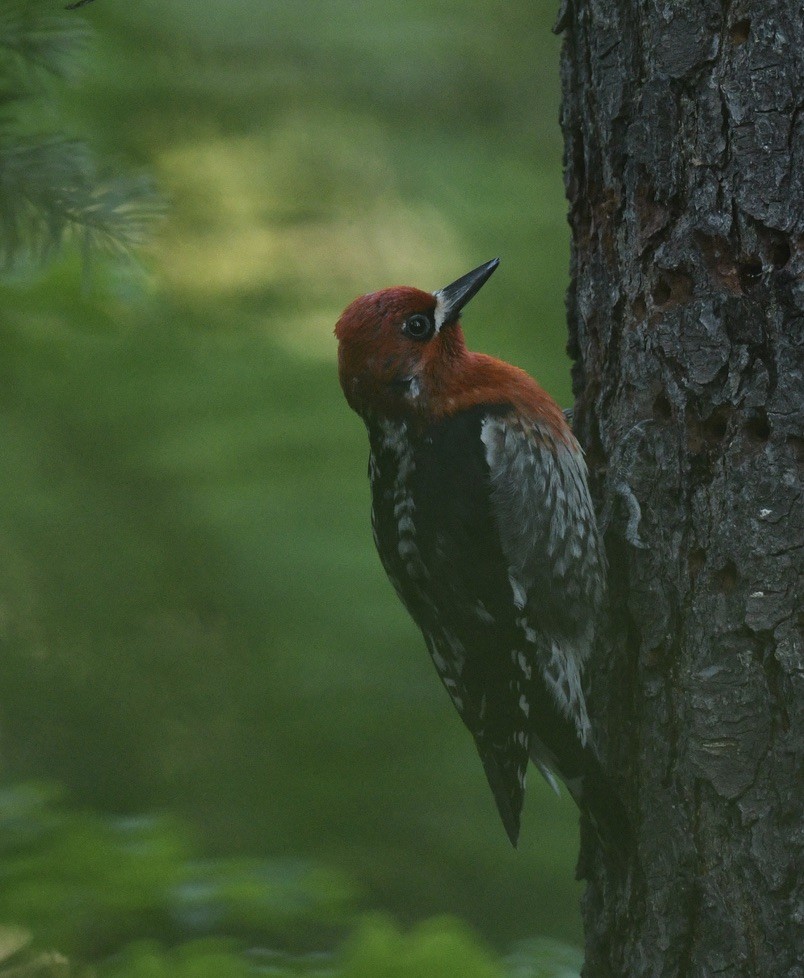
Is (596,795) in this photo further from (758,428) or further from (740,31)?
(740,31)

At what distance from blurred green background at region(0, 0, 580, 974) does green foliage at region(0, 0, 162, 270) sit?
1467mm

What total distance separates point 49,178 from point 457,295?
4.53 feet

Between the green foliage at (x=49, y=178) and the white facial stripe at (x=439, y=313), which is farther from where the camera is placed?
the white facial stripe at (x=439, y=313)

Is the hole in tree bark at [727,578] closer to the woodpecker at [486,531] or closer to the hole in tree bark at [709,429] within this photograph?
the hole in tree bark at [709,429]

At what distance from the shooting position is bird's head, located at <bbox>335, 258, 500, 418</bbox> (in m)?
3.32

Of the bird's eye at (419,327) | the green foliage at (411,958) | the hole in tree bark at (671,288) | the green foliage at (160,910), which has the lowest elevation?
the green foliage at (411,958)

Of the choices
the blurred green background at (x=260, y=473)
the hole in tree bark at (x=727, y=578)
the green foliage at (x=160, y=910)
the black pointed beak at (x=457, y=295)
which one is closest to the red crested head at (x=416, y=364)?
the black pointed beak at (x=457, y=295)

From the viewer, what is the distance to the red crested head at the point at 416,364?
3318mm

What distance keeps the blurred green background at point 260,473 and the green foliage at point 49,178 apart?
1.47 m

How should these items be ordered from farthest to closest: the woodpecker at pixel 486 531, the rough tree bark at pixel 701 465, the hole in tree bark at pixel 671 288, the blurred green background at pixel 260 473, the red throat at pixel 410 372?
the blurred green background at pixel 260 473 → the red throat at pixel 410 372 → the woodpecker at pixel 486 531 → the hole in tree bark at pixel 671 288 → the rough tree bark at pixel 701 465

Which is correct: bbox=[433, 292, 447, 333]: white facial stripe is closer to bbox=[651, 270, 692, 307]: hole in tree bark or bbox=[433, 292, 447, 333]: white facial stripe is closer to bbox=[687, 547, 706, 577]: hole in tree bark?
bbox=[651, 270, 692, 307]: hole in tree bark

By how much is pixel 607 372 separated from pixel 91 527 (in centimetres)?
264

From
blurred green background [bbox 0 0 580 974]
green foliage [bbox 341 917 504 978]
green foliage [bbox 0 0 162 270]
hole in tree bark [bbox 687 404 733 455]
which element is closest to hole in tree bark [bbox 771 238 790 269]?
hole in tree bark [bbox 687 404 733 455]

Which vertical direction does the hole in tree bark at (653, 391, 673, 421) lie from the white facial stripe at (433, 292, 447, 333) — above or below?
below
